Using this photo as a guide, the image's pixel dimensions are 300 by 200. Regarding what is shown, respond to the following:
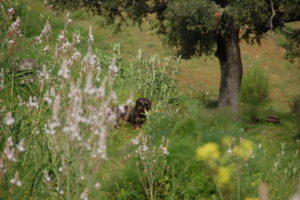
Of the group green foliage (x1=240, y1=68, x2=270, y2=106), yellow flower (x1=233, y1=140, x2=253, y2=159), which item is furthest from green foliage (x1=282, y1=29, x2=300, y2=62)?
yellow flower (x1=233, y1=140, x2=253, y2=159)

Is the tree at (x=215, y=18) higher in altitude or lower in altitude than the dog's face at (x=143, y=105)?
higher

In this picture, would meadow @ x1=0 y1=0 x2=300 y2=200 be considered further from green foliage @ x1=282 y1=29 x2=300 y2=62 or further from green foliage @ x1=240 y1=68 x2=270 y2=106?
green foliage @ x1=240 y1=68 x2=270 y2=106

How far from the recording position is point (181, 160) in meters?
6.07

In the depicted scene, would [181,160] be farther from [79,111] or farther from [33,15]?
[33,15]

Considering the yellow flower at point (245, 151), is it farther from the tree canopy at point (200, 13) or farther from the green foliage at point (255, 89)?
the green foliage at point (255, 89)

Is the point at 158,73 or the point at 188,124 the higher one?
the point at 188,124

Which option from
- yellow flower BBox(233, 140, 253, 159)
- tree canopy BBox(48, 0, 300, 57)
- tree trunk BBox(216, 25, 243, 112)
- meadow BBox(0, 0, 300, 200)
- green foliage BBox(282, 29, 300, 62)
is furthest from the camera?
tree trunk BBox(216, 25, 243, 112)

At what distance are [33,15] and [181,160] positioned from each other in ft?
63.0

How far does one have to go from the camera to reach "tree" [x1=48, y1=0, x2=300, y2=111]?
46.8 ft

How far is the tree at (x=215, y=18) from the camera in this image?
14.2 m

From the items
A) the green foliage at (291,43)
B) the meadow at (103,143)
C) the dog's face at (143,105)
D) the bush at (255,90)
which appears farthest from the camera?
the bush at (255,90)

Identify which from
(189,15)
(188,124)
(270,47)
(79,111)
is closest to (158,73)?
(189,15)

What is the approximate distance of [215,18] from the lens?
14367 millimetres

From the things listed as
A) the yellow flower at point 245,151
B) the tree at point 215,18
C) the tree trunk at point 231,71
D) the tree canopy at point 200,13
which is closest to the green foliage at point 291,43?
the tree at point 215,18
